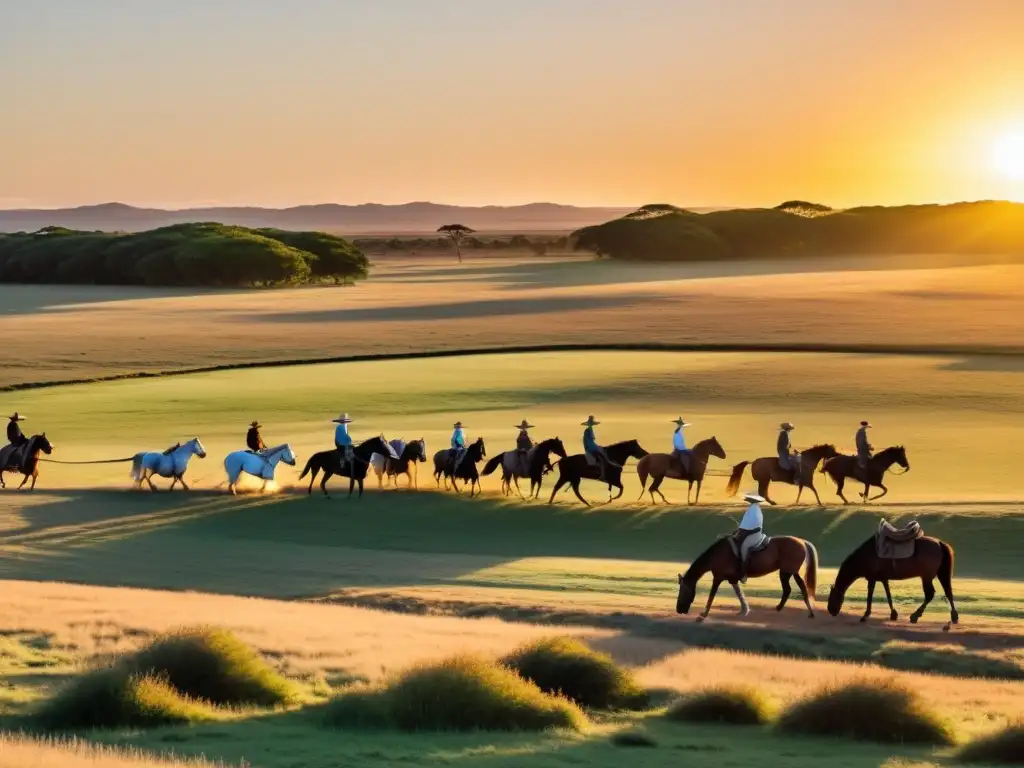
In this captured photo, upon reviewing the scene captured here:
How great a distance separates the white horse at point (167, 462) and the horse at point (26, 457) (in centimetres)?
207

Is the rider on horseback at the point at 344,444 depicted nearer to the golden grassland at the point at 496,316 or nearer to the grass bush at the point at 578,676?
the grass bush at the point at 578,676

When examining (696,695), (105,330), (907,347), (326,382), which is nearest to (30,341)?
(105,330)

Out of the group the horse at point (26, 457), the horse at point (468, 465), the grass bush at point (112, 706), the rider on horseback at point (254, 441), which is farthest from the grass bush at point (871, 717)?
the horse at point (26, 457)

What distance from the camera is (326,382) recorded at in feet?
206

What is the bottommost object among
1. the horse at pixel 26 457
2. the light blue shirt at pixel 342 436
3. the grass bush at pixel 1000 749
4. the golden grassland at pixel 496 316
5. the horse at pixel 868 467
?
the grass bush at pixel 1000 749

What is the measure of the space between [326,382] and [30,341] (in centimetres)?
2741

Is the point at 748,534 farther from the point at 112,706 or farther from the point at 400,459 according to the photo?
the point at 400,459

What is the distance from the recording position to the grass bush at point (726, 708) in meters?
16.7

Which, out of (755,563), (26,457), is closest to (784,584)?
(755,563)

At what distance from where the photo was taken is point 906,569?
2261 centimetres

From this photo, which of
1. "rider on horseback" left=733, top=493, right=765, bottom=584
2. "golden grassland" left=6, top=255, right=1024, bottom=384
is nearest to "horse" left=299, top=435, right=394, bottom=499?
"rider on horseback" left=733, top=493, right=765, bottom=584

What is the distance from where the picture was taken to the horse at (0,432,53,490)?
36500 mm

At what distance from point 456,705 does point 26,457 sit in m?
23.6

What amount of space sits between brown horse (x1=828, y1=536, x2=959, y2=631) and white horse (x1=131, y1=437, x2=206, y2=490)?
17686mm
